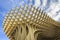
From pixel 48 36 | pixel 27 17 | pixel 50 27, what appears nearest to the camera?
pixel 27 17

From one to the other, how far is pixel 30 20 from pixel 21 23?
0.63 meters

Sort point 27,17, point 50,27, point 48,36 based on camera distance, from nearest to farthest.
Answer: point 27,17, point 50,27, point 48,36

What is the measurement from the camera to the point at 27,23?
12.8 m

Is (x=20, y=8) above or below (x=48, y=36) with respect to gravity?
above

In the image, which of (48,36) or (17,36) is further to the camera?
(48,36)

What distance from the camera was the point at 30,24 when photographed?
509 inches

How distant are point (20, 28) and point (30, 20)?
855 mm

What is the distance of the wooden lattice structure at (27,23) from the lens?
41.7 ft

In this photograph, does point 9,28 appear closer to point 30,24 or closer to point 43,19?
point 30,24

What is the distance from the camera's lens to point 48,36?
14.9 meters

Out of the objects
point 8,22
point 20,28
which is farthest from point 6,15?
point 20,28

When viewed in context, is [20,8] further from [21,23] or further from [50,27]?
[50,27]

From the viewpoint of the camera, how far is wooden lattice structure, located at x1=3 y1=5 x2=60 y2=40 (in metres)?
12.7

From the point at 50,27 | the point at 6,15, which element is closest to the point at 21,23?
the point at 6,15
